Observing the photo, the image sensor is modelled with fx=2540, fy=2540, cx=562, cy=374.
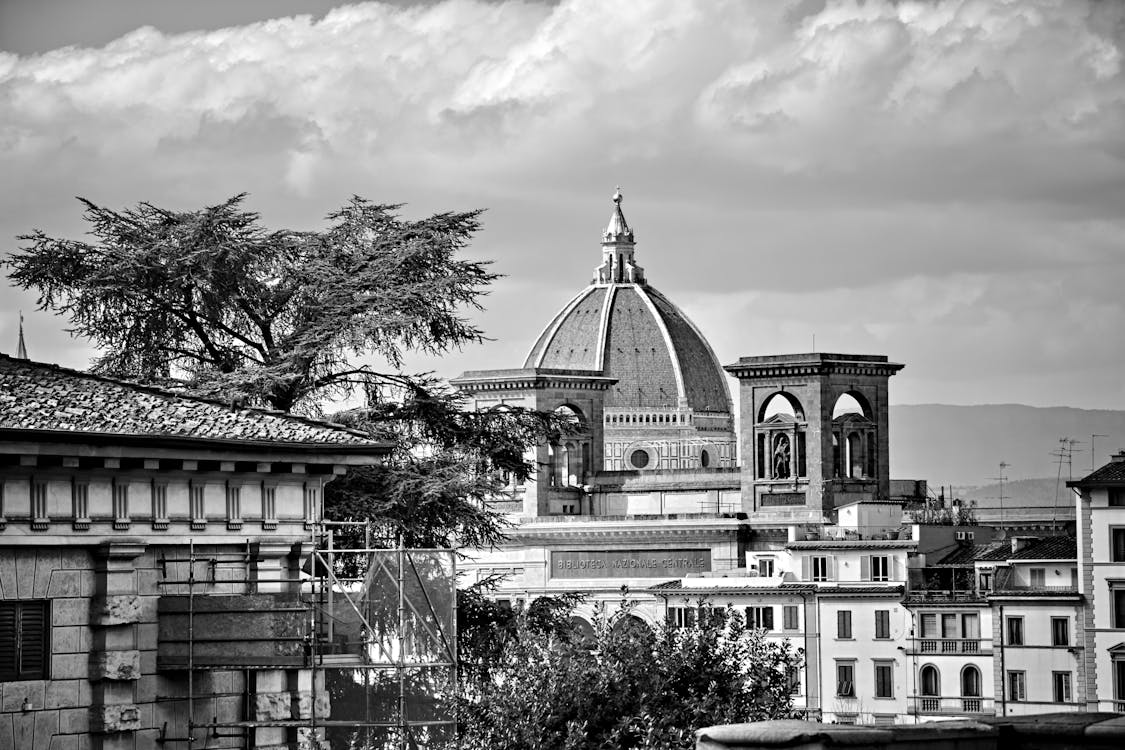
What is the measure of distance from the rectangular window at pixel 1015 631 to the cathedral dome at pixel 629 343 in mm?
107687

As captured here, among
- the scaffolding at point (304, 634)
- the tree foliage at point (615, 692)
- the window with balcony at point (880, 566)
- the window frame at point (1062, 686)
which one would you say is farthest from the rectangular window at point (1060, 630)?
the scaffolding at point (304, 634)

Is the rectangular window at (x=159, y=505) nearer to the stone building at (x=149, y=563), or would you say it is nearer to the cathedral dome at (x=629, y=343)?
the stone building at (x=149, y=563)

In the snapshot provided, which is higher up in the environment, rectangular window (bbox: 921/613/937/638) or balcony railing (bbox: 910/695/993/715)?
rectangular window (bbox: 921/613/937/638)

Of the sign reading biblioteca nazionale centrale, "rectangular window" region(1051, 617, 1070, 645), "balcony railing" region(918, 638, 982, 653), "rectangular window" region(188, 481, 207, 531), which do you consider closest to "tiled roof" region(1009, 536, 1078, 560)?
"rectangular window" region(1051, 617, 1070, 645)

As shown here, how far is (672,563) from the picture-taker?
356 feet

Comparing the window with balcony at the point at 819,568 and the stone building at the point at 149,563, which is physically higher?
the window with balcony at the point at 819,568

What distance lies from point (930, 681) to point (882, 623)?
11.1 ft

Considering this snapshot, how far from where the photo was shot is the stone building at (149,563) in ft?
68.1

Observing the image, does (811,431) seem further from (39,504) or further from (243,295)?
(39,504)

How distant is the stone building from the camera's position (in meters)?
20.8

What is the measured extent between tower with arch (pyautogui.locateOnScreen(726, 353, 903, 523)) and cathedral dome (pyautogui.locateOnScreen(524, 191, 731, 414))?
67690mm

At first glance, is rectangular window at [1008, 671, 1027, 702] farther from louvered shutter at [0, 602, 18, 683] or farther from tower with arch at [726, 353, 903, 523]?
louvered shutter at [0, 602, 18, 683]

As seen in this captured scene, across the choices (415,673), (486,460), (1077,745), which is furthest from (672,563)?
(1077,745)

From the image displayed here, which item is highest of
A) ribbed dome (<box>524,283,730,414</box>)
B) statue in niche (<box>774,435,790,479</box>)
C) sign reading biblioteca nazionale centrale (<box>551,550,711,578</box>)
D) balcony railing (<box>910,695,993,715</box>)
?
ribbed dome (<box>524,283,730,414</box>)
